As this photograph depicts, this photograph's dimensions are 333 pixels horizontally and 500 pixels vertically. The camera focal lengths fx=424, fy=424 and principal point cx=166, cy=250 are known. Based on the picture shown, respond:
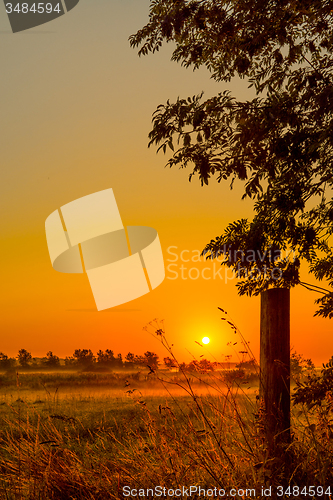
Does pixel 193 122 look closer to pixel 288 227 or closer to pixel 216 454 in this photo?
pixel 288 227

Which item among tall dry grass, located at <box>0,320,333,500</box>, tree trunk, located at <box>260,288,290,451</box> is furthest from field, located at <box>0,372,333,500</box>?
tree trunk, located at <box>260,288,290,451</box>

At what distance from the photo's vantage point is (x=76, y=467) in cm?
422

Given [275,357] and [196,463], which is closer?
[196,463]

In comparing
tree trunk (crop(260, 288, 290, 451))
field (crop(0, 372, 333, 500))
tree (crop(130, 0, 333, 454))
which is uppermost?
tree (crop(130, 0, 333, 454))

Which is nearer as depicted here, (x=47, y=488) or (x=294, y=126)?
(x=47, y=488)

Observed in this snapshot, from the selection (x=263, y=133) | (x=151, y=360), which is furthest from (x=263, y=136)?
(x=151, y=360)

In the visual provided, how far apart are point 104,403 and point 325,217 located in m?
6.95

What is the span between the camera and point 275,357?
4082 millimetres

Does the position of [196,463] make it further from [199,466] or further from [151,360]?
[151,360]

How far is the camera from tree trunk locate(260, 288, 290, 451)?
4.01 metres

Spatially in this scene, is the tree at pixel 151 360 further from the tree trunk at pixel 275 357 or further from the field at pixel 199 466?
the tree trunk at pixel 275 357

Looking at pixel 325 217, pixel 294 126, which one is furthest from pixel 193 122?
pixel 325 217

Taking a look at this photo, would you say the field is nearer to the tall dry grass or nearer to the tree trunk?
the tall dry grass

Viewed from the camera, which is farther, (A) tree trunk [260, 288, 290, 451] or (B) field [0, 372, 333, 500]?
(A) tree trunk [260, 288, 290, 451]
